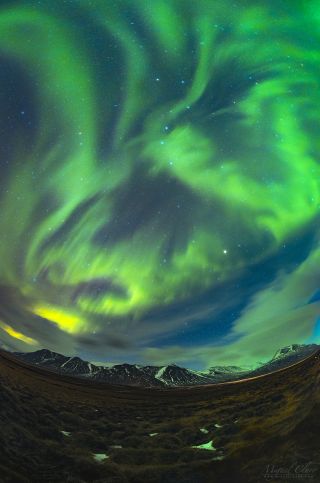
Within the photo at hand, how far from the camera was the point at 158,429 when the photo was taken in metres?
5.25

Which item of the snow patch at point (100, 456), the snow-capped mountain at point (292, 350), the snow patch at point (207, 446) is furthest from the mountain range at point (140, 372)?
the snow patch at point (100, 456)

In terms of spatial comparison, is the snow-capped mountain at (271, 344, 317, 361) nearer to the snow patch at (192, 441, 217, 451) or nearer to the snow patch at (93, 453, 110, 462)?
the snow patch at (192, 441, 217, 451)

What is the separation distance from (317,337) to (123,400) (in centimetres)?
282

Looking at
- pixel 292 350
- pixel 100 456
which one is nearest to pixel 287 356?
pixel 292 350

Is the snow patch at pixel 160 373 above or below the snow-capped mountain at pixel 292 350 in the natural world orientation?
above

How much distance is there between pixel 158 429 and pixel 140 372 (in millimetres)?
811

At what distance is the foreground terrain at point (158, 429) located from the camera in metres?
4.63

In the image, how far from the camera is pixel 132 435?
204 inches

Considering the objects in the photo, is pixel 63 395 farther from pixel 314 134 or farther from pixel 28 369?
pixel 314 134

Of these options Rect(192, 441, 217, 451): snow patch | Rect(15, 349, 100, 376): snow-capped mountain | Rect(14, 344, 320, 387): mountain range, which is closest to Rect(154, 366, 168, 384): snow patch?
Rect(14, 344, 320, 387): mountain range

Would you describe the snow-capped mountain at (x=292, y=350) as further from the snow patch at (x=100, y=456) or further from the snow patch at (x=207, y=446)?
the snow patch at (x=100, y=456)

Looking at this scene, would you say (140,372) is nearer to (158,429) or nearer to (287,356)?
(158,429)

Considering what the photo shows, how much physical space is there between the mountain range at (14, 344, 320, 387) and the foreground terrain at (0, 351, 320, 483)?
10 centimetres

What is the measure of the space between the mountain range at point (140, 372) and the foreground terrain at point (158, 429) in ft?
0.32
